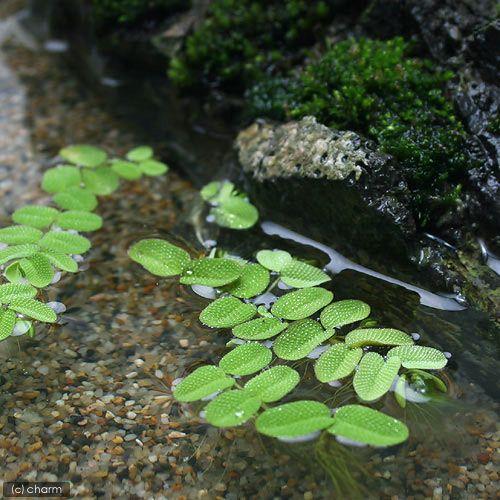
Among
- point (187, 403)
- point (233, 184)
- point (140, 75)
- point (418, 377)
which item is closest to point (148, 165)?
point (233, 184)

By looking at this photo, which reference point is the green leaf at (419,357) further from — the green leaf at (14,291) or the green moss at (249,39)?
the green moss at (249,39)

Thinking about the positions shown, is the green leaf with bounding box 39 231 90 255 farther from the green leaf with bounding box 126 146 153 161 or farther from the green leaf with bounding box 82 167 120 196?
the green leaf with bounding box 126 146 153 161

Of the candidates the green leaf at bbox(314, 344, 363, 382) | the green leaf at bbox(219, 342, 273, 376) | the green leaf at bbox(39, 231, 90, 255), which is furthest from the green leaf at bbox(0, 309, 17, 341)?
the green leaf at bbox(314, 344, 363, 382)

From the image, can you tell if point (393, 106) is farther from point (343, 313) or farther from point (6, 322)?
point (6, 322)

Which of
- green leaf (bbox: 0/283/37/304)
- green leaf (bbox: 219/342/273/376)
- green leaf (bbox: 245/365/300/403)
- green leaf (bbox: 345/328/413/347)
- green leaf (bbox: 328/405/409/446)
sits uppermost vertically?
green leaf (bbox: 345/328/413/347)

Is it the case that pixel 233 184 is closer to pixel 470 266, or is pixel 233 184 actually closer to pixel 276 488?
pixel 470 266

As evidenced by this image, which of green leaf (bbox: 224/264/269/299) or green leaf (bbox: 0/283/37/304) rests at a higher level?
green leaf (bbox: 224/264/269/299)
